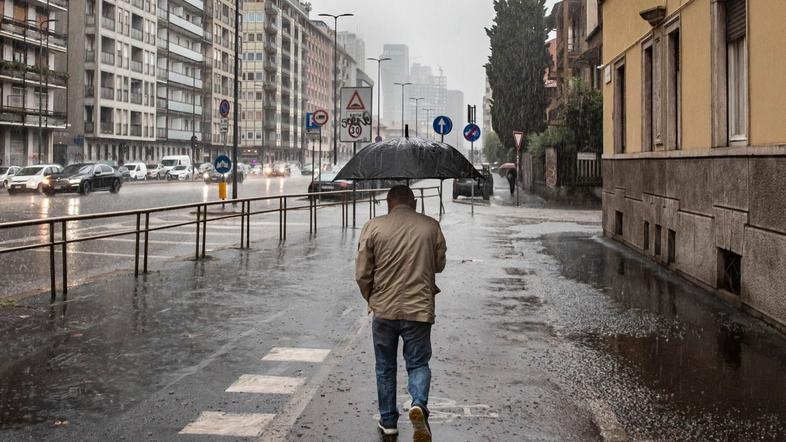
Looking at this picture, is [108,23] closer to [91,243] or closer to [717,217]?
[91,243]

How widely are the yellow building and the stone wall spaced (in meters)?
0.02

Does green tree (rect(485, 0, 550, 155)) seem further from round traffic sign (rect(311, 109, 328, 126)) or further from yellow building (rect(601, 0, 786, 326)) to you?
yellow building (rect(601, 0, 786, 326))

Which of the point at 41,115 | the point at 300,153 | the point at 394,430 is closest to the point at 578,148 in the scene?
the point at 394,430

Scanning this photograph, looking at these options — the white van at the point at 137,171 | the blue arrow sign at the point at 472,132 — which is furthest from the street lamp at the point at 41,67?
the blue arrow sign at the point at 472,132

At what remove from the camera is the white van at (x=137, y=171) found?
61.6 meters

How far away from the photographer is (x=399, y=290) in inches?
179

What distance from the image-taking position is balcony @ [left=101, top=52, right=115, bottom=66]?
69.7 metres

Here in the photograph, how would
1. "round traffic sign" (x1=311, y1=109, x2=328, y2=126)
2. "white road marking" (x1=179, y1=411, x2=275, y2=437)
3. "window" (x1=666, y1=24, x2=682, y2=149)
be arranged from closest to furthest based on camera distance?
"white road marking" (x1=179, y1=411, x2=275, y2=437) → "window" (x1=666, y1=24, x2=682, y2=149) → "round traffic sign" (x1=311, y1=109, x2=328, y2=126)

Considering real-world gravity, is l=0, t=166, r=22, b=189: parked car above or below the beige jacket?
above

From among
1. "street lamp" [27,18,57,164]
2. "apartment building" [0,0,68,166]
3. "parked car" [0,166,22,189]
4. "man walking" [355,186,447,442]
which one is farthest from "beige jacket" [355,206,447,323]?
"street lamp" [27,18,57,164]

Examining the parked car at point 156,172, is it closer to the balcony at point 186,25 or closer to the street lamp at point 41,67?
the street lamp at point 41,67

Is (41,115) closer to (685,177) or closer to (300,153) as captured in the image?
(685,177)

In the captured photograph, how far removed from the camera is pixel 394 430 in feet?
15.3

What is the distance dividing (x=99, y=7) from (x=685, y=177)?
→ 6682 centimetres
